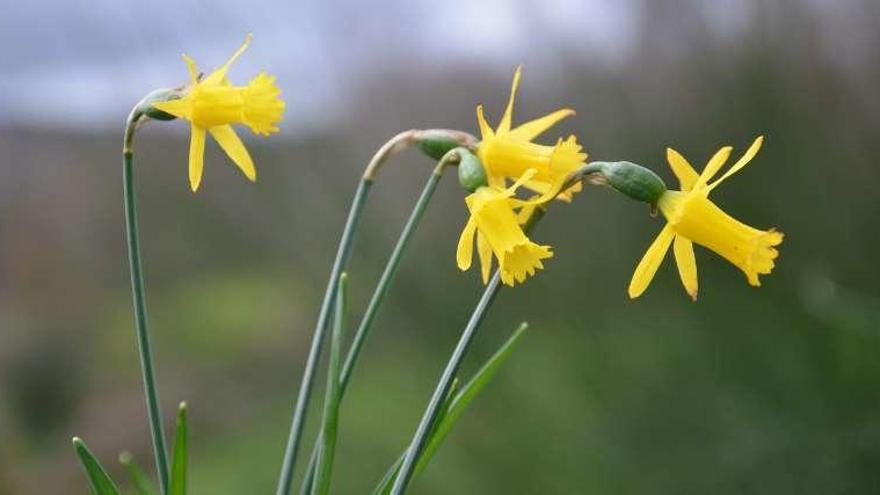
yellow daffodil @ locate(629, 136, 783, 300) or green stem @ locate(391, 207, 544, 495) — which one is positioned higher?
yellow daffodil @ locate(629, 136, 783, 300)

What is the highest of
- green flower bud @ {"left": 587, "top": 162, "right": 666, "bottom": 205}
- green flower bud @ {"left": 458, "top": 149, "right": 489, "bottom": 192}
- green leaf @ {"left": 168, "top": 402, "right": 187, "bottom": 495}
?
green flower bud @ {"left": 587, "top": 162, "right": 666, "bottom": 205}

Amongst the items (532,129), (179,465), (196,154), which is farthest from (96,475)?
(532,129)

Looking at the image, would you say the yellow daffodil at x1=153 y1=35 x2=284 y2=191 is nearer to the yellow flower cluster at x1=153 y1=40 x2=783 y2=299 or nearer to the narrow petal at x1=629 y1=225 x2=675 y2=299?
the yellow flower cluster at x1=153 y1=40 x2=783 y2=299

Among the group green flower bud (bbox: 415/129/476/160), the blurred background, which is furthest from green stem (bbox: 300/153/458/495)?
the blurred background

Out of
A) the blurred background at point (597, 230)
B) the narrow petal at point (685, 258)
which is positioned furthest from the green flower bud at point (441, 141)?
the blurred background at point (597, 230)

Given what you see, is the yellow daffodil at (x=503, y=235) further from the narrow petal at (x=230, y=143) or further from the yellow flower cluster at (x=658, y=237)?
the narrow petal at (x=230, y=143)

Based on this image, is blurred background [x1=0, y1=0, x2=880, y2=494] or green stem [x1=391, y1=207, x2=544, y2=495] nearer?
green stem [x1=391, y1=207, x2=544, y2=495]
